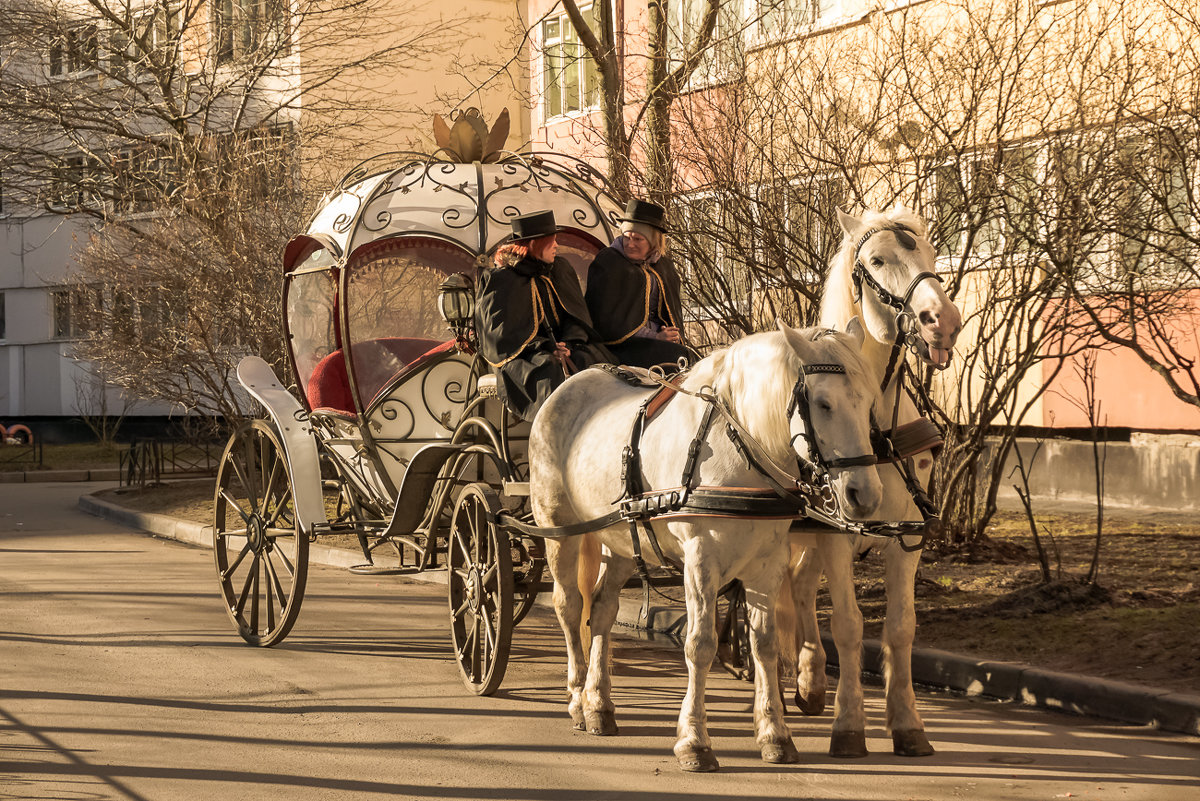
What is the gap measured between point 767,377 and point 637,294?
7.95 ft

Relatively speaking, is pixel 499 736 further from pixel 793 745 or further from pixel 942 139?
pixel 942 139

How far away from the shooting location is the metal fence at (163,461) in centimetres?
2198

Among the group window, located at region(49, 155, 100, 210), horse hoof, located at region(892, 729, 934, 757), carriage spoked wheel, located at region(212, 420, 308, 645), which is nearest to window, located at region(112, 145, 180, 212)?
window, located at region(49, 155, 100, 210)

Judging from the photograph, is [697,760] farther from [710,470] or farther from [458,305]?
[458,305]

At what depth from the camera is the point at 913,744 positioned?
259 inches

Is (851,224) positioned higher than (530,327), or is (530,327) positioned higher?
(851,224)

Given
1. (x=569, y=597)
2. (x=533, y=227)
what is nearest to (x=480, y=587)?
(x=569, y=597)

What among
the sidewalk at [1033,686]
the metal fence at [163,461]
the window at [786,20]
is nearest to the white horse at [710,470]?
the sidewalk at [1033,686]

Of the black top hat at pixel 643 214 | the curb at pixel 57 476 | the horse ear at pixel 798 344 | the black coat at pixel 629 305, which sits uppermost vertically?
the black top hat at pixel 643 214

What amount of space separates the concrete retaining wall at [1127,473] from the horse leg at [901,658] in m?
7.16

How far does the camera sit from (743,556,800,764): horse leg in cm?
639

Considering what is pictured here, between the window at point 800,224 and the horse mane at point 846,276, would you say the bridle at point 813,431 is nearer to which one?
the horse mane at point 846,276

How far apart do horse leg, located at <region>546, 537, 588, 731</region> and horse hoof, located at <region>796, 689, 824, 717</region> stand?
44.1 inches

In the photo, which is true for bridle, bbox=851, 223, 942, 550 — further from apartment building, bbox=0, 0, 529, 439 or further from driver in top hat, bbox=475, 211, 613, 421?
apartment building, bbox=0, 0, 529, 439
